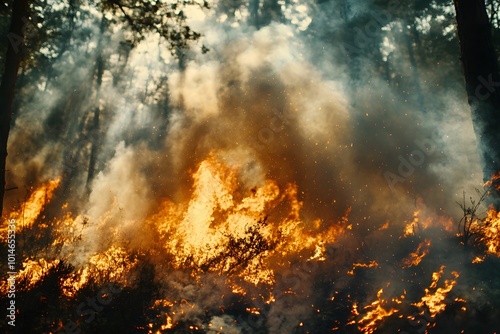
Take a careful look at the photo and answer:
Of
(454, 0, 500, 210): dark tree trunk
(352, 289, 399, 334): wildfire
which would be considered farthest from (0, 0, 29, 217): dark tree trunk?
(454, 0, 500, 210): dark tree trunk

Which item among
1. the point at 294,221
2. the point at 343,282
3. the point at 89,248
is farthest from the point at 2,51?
the point at 343,282

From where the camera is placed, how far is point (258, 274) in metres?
7.78

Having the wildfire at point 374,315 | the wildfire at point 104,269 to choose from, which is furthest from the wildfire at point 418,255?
A: the wildfire at point 104,269

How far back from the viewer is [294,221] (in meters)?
10.1

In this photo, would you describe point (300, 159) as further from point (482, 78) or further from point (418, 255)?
point (482, 78)

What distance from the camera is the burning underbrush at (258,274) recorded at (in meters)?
5.75

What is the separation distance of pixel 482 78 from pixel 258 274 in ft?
21.3

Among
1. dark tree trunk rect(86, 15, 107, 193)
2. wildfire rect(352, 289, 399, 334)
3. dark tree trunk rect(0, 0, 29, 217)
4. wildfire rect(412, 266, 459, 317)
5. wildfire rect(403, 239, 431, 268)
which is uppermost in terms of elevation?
dark tree trunk rect(86, 15, 107, 193)

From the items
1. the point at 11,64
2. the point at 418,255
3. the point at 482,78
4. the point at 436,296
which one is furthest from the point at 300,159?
the point at 11,64

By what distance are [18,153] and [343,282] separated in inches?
840

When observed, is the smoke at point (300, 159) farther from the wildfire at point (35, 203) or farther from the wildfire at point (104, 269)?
the wildfire at point (35, 203)

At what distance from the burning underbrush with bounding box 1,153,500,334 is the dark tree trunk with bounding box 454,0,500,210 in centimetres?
187

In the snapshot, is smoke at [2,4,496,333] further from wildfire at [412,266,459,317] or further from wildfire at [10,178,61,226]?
wildfire at [10,178,61,226]

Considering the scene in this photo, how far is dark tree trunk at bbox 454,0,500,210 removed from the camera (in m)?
6.46
